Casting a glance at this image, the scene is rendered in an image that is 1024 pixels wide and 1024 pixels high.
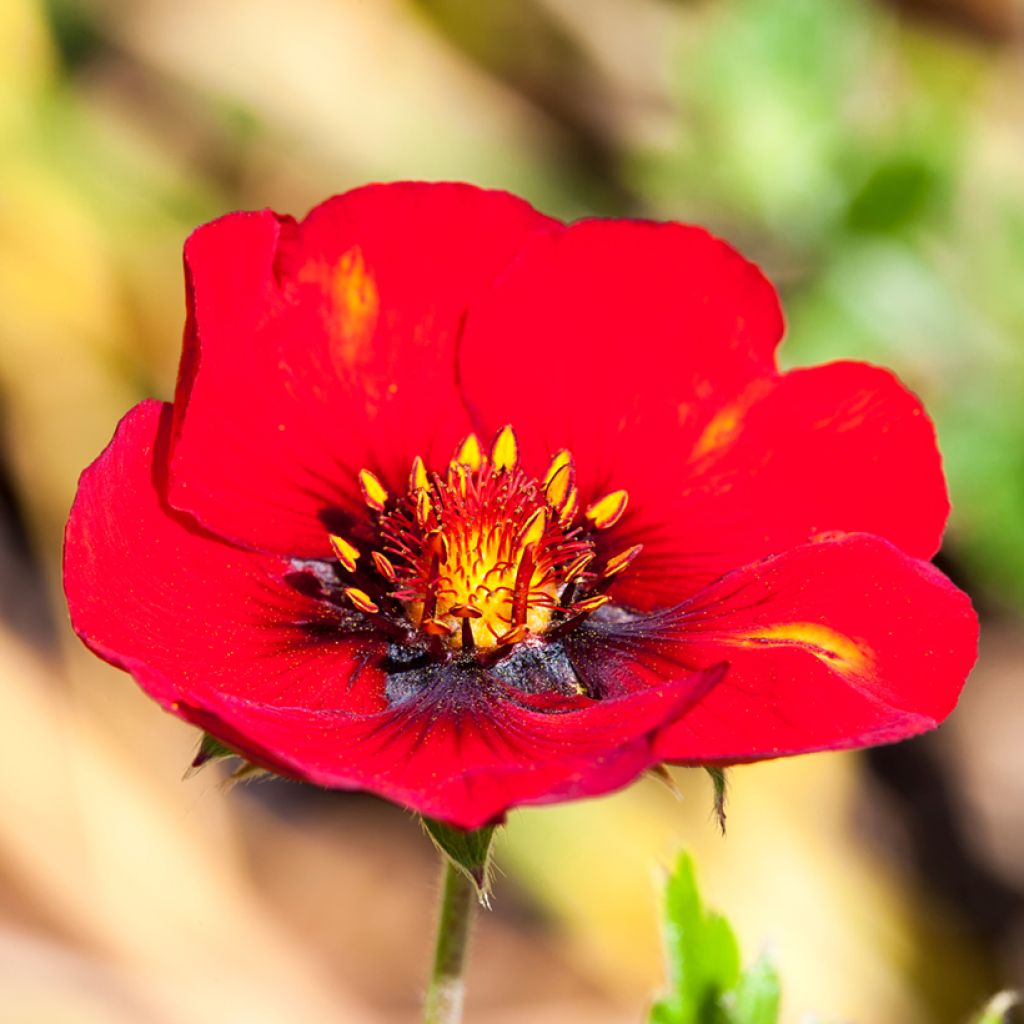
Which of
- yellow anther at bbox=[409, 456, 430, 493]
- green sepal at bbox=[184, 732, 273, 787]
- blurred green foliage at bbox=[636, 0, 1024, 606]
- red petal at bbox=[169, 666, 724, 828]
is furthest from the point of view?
blurred green foliage at bbox=[636, 0, 1024, 606]

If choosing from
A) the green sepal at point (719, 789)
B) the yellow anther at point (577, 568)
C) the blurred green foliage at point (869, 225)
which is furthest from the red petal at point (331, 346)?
the blurred green foliage at point (869, 225)

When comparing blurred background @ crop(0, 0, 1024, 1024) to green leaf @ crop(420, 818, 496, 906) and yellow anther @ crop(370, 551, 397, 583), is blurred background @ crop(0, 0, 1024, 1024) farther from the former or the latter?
green leaf @ crop(420, 818, 496, 906)

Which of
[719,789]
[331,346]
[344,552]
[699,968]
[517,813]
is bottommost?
[517,813]

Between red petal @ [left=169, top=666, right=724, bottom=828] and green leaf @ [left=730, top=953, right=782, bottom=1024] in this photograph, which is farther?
green leaf @ [left=730, top=953, right=782, bottom=1024]

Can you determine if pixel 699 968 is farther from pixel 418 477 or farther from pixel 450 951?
pixel 418 477

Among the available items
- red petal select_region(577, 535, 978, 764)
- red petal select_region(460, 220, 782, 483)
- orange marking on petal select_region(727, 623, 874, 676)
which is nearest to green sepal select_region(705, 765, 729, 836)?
red petal select_region(577, 535, 978, 764)

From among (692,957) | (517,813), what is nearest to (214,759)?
(692,957)
